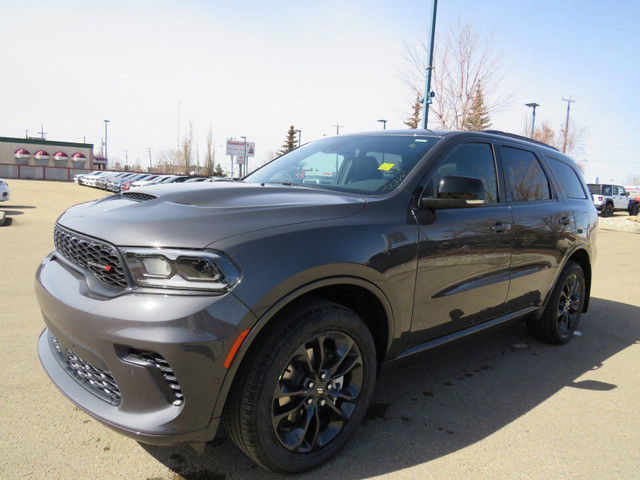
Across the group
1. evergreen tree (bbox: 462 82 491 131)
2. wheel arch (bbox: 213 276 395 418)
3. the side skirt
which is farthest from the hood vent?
evergreen tree (bbox: 462 82 491 131)

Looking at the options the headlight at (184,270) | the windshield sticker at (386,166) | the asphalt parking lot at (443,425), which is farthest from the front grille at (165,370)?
the windshield sticker at (386,166)

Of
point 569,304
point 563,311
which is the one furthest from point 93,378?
point 569,304

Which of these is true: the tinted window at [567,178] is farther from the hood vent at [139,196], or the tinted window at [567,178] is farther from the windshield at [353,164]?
Result: the hood vent at [139,196]

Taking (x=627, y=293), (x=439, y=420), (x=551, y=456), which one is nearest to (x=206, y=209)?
(x=439, y=420)

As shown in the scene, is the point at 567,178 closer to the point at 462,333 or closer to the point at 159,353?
the point at 462,333

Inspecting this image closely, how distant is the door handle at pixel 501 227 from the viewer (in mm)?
3164

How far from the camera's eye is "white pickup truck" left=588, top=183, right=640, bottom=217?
2742 centimetres

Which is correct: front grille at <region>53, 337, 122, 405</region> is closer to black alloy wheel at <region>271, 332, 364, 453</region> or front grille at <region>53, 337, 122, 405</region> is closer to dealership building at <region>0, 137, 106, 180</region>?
black alloy wheel at <region>271, 332, 364, 453</region>

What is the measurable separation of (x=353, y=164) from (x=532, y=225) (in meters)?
1.54

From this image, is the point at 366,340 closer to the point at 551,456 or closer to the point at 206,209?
the point at 206,209

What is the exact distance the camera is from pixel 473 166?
3.25m

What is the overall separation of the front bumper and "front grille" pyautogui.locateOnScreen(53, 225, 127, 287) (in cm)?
10

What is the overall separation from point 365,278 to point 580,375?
8.09 feet

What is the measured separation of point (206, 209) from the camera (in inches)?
83.9
